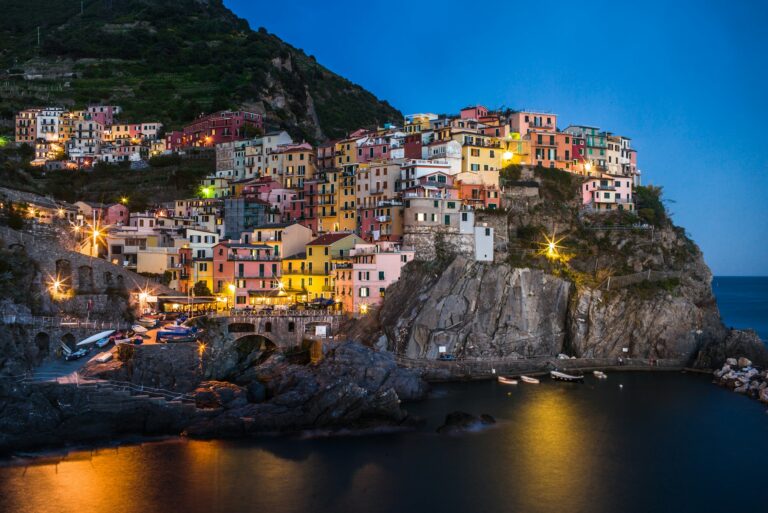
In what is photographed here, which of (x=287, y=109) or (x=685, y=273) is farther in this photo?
(x=287, y=109)

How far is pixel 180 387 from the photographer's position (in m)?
43.1

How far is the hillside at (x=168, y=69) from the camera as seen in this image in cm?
11025

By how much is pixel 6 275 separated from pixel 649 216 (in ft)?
174

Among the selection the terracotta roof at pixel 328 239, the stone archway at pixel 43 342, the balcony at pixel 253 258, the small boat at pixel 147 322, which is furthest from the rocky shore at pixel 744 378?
the stone archway at pixel 43 342

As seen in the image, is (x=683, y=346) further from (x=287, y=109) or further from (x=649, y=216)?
(x=287, y=109)

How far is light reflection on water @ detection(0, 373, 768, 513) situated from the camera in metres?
31.5

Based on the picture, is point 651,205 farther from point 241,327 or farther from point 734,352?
point 241,327

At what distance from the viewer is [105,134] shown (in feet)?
336

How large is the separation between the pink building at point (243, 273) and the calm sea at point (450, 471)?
1885cm

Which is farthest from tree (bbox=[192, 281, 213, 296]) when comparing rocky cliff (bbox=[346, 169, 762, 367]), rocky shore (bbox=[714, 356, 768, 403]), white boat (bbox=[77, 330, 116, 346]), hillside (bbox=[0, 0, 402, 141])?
hillside (bbox=[0, 0, 402, 141])

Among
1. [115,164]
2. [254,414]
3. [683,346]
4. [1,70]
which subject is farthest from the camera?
[1,70]

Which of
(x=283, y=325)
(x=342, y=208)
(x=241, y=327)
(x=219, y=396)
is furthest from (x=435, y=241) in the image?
(x=219, y=396)

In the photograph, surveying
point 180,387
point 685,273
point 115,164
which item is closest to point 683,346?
point 685,273

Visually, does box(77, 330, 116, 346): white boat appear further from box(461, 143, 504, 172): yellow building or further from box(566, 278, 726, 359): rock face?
box(461, 143, 504, 172): yellow building
